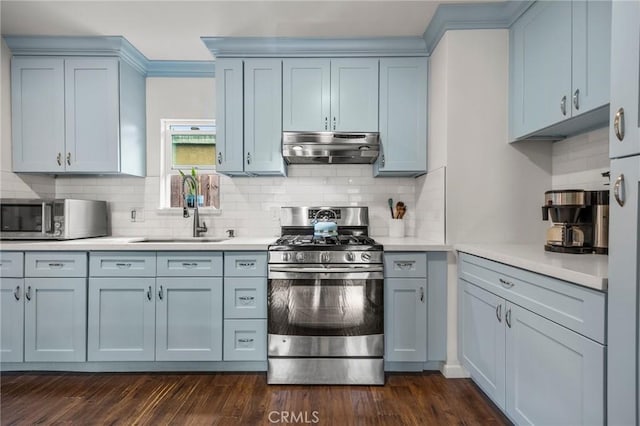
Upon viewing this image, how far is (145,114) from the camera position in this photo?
335cm

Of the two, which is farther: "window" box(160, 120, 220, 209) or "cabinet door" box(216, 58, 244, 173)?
"window" box(160, 120, 220, 209)

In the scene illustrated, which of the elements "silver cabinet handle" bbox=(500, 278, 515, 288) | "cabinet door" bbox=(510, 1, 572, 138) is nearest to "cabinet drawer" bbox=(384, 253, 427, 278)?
"silver cabinet handle" bbox=(500, 278, 515, 288)

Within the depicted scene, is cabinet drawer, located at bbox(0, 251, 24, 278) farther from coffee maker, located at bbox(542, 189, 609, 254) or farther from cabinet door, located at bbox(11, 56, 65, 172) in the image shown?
coffee maker, located at bbox(542, 189, 609, 254)

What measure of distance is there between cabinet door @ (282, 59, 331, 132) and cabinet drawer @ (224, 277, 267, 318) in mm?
1296

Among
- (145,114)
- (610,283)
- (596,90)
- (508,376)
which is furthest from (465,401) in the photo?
(145,114)

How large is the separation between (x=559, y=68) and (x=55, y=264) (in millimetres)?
3546

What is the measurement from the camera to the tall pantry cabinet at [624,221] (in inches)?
43.5

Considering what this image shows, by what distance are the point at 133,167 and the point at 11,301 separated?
1.34m

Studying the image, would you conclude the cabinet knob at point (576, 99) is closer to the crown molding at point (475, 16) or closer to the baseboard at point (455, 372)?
the crown molding at point (475, 16)

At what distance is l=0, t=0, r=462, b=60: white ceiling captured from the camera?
2.46 metres

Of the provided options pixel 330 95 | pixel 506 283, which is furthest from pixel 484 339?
pixel 330 95

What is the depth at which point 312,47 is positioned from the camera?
292 cm

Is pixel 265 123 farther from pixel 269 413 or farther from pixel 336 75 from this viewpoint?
pixel 269 413

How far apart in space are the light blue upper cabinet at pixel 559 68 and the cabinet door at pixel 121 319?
9.33ft
